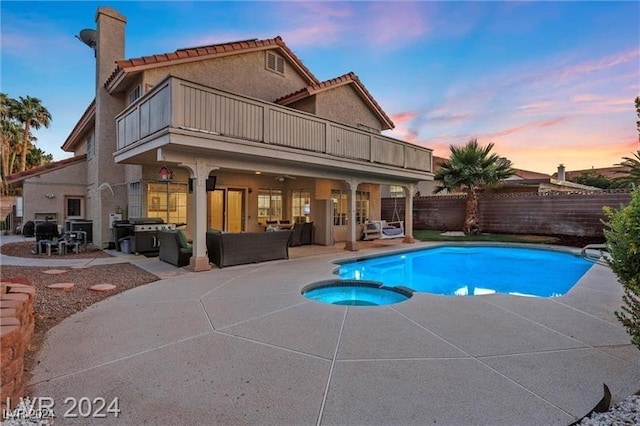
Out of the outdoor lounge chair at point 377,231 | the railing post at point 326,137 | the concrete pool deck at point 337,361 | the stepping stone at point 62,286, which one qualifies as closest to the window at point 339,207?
the outdoor lounge chair at point 377,231

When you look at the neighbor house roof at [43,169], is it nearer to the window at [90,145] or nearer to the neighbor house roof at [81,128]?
the window at [90,145]

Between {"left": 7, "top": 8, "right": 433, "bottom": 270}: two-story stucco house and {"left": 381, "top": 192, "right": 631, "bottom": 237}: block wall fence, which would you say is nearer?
{"left": 7, "top": 8, "right": 433, "bottom": 270}: two-story stucco house

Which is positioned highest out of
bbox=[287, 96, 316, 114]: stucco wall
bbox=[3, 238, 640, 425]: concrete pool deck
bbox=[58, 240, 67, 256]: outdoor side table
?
bbox=[287, 96, 316, 114]: stucco wall

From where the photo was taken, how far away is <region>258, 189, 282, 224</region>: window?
46.2ft

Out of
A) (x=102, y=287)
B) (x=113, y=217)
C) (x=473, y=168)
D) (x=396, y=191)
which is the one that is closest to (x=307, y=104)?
(x=113, y=217)

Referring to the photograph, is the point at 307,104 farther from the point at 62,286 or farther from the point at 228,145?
the point at 62,286

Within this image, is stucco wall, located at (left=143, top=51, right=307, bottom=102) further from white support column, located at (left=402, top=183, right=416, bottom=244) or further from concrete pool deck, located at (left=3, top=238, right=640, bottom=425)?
concrete pool deck, located at (left=3, top=238, right=640, bottom=425)

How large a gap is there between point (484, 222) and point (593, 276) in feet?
36.9

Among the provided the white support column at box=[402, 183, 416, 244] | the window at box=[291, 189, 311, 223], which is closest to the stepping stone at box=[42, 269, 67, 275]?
the window at box=[291, 189, 311, 223]

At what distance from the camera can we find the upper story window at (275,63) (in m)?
13.7

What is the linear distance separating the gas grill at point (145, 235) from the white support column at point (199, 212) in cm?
302

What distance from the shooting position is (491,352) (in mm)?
3586

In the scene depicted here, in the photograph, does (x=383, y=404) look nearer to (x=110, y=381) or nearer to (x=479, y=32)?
(x=110, y=381)

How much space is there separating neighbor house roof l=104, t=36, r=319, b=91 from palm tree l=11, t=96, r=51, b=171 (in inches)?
895
